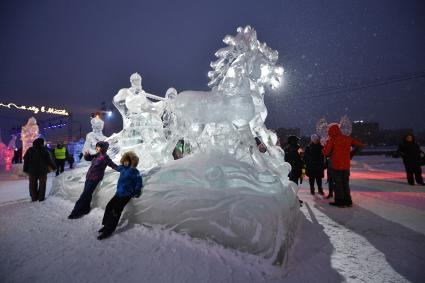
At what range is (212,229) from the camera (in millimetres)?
2998

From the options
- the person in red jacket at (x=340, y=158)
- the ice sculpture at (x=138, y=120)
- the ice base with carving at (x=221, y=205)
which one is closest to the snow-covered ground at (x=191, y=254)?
the ice base with carving at (x=221, y=205)

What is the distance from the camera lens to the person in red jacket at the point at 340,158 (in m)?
5.01

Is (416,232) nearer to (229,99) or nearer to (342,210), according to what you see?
(342,210)

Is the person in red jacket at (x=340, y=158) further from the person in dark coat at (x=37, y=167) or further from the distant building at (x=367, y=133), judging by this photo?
the distant building at (x=367, y=133)

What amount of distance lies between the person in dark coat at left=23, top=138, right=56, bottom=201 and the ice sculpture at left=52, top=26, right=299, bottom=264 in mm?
526

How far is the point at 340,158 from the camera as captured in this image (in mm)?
5012

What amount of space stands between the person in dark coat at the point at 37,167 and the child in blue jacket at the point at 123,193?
298cm

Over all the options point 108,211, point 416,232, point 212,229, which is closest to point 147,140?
point 108,211

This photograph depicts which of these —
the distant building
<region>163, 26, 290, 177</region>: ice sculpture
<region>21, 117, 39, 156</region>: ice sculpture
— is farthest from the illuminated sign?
the distant building

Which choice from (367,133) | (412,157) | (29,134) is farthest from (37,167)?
(367,133)

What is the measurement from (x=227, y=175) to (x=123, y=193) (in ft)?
4.84

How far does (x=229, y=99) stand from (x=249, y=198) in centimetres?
168

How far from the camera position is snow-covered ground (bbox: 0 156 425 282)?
2.39 m

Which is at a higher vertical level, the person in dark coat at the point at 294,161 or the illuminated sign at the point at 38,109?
the illuminated sign at the point at 38,109
